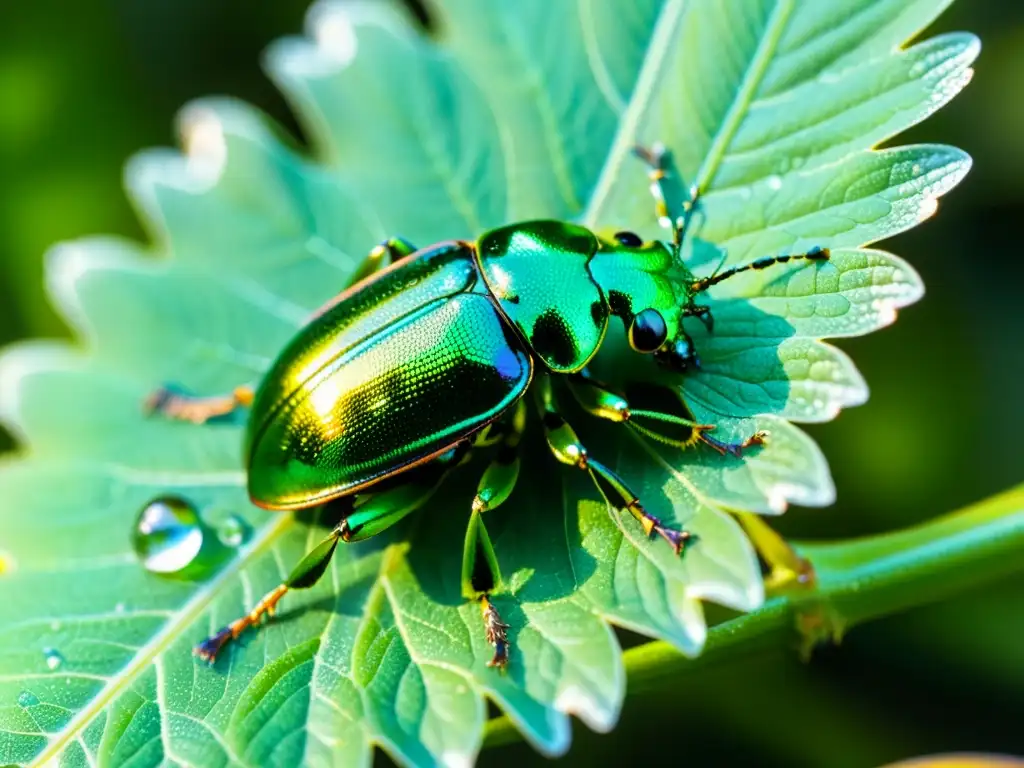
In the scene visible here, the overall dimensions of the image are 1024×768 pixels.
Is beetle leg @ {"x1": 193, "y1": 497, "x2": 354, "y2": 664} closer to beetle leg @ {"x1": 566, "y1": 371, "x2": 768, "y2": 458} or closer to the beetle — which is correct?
the beetle

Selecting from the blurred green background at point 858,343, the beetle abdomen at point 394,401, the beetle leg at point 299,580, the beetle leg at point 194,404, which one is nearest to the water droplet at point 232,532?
the beetle abdomen at point 394,401

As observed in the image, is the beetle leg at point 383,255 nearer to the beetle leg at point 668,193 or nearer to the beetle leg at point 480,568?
the beetle leg at point 668,193

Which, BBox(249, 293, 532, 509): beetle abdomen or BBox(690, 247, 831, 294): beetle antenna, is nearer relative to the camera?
BBox(690, 247, 831, 294): beetle antenna

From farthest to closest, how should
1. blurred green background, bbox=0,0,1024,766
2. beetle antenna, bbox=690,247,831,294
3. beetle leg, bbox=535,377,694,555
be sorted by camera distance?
blurred green background, bbox=0,0,1024,766
beetle antenna, bbox=690,247,831,294
beetle leg, bbox=535,377,694,555

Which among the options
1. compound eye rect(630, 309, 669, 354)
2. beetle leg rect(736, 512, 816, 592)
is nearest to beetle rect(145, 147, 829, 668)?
compound eye rect(630, 309, 669, 354)

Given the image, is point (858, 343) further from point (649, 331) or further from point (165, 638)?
point (165, 638)

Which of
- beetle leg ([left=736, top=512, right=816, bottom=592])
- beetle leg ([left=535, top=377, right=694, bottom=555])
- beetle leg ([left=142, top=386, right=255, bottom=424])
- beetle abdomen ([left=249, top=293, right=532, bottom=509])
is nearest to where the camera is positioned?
beetle leg ([left=535, top=377, right=694, bottom=555])
